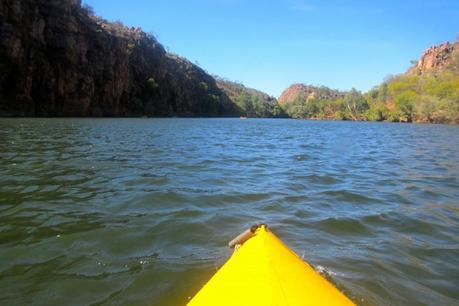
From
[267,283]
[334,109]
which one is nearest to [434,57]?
[334,109]

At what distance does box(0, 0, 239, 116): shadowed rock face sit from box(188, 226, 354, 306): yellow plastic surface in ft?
153

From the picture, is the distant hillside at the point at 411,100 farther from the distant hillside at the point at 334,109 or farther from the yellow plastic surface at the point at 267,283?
the yellow plastic surface at the point at 267,283

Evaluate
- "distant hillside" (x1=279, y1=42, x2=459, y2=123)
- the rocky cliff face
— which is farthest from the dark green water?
the rocky cliff face

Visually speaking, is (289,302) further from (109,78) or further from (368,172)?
(109,78)

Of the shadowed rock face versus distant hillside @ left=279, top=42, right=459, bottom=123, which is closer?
the shadowed rock face

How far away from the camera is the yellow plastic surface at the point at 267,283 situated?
2016 mm

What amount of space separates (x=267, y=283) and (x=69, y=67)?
58.7m

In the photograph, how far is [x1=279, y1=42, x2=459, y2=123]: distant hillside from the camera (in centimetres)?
8562

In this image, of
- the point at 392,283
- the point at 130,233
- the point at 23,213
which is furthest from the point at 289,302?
the point at 23,213

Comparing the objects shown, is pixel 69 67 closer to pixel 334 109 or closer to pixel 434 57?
pixel 334 109

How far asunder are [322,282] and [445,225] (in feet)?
12.5

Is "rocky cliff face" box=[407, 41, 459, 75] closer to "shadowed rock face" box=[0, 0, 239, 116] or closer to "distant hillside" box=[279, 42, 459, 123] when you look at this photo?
"distant hillside" box=[279, 42, 459, 123]

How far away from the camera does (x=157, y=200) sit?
5.94 m

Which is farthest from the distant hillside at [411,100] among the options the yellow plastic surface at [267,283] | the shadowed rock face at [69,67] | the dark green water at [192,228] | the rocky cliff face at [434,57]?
the yellow plastic surface at [267,283]
